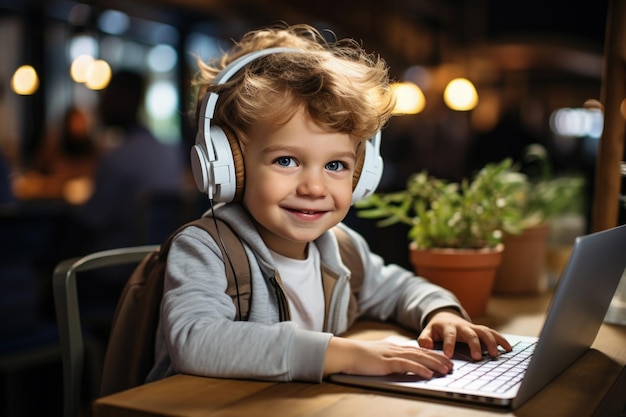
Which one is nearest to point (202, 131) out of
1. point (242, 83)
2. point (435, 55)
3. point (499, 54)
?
point (242, 83)

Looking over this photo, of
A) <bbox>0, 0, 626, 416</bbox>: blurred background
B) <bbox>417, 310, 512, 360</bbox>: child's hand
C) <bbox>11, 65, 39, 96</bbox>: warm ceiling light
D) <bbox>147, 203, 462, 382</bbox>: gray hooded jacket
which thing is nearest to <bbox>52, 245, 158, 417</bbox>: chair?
<bbox>147, 203, 462, 382</bbox>: gray hooded jacket

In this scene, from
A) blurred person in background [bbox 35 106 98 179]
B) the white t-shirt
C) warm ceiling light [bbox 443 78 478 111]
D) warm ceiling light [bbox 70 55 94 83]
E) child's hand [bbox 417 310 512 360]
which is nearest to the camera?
child's hand [bbox 417 310 512 360]

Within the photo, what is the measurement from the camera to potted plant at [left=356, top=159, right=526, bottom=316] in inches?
55.9

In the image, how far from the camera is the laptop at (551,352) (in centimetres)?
85

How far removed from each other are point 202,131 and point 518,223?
33.9 inches

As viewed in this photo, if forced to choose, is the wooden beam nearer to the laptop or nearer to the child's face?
the laptop

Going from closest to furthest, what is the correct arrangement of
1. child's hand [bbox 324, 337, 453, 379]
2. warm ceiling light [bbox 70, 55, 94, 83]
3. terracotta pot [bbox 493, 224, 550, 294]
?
child's hand [bbox 324, 337, 453, 379]
terracotta pot [bbox 493, 224, 550, 294]
warm ceiling light [bbox 70, 55, 94, 83]

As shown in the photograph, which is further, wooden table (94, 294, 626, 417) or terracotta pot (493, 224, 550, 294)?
terracotta pot (493, 224, 550, 294)

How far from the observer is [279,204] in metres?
1.12

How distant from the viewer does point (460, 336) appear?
Answer: 1103 millimetres

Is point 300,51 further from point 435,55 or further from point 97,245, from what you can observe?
point 435,55

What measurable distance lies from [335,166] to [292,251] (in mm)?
167

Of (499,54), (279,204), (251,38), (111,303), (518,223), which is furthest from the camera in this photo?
(499,54)

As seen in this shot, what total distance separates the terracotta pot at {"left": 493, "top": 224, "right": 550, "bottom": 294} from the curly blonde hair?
2.07ft
